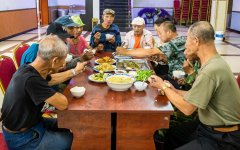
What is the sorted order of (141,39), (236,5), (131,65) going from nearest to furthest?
(131,65)
(141,39)
(236,5)

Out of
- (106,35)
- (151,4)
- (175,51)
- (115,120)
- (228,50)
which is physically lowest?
(228,50)

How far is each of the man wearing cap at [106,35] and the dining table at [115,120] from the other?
1964 millimetres

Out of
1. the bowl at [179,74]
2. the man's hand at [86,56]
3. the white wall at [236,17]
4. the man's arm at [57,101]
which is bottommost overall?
the bowl at [179,74]

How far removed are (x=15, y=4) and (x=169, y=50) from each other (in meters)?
8.24

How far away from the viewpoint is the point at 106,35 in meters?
3.74

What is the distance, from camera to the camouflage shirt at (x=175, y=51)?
9.29ft

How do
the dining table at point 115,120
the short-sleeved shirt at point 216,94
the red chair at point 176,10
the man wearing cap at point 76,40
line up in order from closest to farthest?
the short-sleeved shirt at point 216,94, the dining table at point 115,120, the man wearing cap at point 76,40, the red chair at point 176,10

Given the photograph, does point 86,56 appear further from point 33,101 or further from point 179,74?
point 33,101

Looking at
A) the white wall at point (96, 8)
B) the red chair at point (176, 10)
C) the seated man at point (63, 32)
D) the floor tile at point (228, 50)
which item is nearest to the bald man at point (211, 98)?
the seated man at point (63, 32)

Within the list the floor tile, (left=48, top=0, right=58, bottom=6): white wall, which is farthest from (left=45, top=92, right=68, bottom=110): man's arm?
(left=48, top=0, right=58, bottom=6): white wall

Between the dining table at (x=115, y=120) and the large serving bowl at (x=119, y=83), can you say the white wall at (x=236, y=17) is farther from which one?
the dining table at (x=115, y=120)

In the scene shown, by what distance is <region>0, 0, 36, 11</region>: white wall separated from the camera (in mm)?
8422

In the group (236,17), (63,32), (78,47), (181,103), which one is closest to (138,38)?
(78,47)

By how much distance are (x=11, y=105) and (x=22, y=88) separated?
145 millimetres
